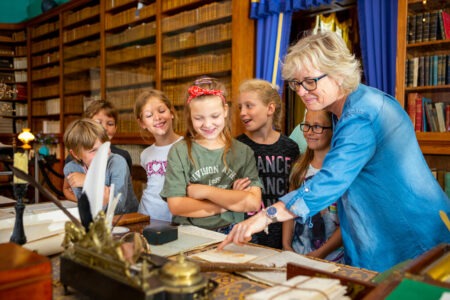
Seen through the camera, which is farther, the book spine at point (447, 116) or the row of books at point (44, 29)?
the row of books at point (44, 29)

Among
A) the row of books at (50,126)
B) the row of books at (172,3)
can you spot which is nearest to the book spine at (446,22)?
the row of books at (172,3)

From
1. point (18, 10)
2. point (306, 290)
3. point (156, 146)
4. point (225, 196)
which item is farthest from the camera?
point (18, 10)

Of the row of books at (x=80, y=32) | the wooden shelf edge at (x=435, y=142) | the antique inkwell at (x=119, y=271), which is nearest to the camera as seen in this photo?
the antique inkwell at (x=119, y=271)

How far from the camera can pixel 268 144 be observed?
239 centimetres

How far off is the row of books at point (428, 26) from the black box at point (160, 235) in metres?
2.64

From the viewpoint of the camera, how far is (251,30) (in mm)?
4105

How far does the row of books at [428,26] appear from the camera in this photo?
309 cm

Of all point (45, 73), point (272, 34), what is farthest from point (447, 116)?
point (45, 73)

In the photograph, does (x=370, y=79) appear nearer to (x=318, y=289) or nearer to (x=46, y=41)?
(x=318, y=289)

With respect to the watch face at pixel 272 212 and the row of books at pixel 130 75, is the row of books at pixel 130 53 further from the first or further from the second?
the watch face at pixel 272 212

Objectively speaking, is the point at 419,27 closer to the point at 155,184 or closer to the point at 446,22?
the point at 446,22

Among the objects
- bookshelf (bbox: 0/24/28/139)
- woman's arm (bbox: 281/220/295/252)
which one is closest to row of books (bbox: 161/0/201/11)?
woman's arm (bbox: 281/220/295/252)

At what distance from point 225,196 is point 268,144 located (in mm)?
795

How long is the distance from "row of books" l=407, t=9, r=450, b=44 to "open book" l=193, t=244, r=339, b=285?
257 cm
